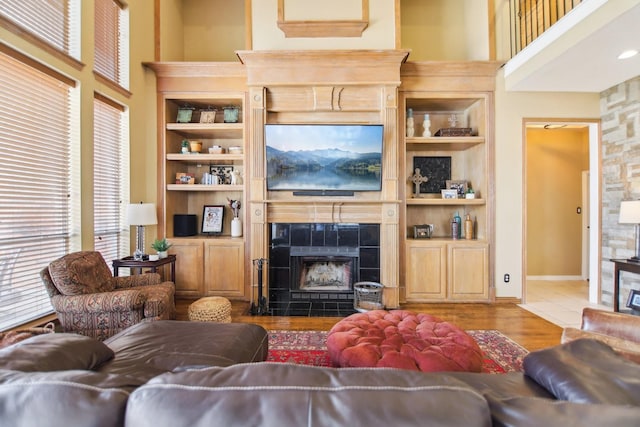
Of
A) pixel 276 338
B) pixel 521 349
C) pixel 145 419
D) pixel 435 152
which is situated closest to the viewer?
pixel 145 419

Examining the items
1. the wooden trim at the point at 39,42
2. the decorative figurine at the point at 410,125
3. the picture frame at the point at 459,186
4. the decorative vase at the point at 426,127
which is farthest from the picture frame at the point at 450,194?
the wooden trim at the point at 39,42

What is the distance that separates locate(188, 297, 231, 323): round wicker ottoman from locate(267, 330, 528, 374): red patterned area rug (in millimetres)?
520

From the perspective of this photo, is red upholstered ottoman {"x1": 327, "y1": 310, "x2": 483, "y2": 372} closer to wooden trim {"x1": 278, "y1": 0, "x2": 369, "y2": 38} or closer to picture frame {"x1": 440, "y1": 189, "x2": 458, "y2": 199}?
picture frame {"x1": 440, "y1": 189, "x2": 458, "y2": 199}

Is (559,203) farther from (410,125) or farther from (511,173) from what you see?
(410,125)

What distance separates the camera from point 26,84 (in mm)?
2439

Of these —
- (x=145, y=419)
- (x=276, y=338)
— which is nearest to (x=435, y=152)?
(x=276, y=338)

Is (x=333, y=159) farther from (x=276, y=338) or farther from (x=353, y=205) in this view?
(x=276, y=338)

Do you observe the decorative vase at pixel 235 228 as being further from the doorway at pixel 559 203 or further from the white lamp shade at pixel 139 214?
the doorway at pixel 559 203

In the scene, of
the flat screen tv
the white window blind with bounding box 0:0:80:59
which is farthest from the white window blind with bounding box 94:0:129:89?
the flat screen tv

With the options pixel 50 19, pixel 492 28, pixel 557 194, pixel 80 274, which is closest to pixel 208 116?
pixel 50 19

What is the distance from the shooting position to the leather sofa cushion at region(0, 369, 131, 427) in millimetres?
670

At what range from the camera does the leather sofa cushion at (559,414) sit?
2.06 ft

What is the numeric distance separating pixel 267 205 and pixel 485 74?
3253 millimetres

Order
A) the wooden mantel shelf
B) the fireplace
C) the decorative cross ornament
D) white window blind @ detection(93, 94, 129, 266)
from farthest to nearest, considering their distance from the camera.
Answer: the decorative cross ornament < the fireplace < the wooden mantel shelf < white window blind @ detection(93, 94, 129, 266)
